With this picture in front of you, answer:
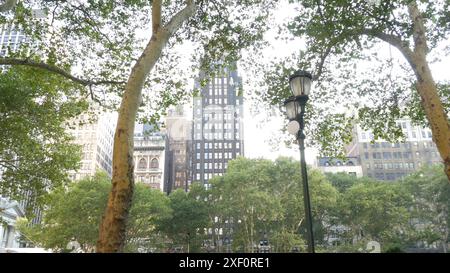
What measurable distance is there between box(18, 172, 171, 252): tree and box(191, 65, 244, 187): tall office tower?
262ft

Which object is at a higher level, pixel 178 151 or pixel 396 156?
pixel 178 151

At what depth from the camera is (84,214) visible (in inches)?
1224

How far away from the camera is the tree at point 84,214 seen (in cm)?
3019

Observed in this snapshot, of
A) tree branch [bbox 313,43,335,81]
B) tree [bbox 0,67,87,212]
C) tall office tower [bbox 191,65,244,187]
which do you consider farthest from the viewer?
tall office tower [bbox 191,65,244,187]

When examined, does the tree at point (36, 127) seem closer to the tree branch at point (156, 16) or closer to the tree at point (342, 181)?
the tree branch at point (156, 16)

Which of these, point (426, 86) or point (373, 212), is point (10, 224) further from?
point (426, 86)

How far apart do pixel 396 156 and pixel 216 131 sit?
2328 inches

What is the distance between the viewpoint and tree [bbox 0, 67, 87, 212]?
15.8m

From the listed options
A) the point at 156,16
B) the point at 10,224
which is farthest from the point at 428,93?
Answer: the point at 10,224

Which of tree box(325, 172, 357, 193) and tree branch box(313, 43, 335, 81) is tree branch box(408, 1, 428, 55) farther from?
tree box(325, 172, 357, 193)

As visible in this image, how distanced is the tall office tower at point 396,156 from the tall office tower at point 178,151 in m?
60.1

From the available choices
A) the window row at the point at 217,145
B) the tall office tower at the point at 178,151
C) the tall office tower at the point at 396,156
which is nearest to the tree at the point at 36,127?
the tall office tower at the point at 396,156

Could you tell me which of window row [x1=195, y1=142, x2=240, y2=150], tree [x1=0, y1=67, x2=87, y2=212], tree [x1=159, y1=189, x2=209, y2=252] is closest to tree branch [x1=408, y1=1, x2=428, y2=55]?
tree [x1=0, y1=67, x2=87, y2=212]
